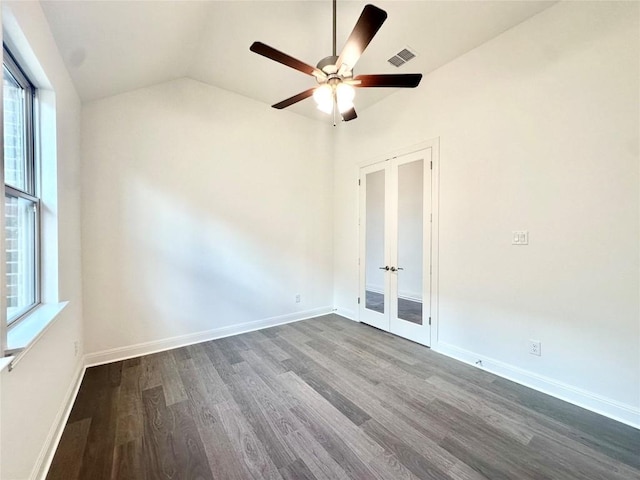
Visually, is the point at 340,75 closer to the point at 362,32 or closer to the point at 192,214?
the point at 362,32

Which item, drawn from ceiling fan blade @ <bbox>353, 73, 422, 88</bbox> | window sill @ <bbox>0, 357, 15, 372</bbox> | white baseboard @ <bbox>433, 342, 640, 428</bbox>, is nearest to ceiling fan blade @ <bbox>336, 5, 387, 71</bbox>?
ceiling fan blade @ <bbox>353, 73, 422, 88</bbox>

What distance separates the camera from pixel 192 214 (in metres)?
3.39

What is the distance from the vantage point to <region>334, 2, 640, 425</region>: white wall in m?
2.02

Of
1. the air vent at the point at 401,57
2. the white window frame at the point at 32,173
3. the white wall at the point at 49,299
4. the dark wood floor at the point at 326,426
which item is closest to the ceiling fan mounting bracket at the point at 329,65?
the air vent at the point at 401,57

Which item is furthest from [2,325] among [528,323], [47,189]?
[528,323]

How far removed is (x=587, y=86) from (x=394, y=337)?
3108mm

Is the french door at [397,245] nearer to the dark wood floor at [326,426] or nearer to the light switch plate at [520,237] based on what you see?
the dark wood floor at [326,426]

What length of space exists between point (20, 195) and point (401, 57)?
344cm

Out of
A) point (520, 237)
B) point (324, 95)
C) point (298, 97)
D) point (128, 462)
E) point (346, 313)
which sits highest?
point (298, 97)

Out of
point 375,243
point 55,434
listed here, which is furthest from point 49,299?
point 375,243

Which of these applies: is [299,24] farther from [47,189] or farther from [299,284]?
[299,284]

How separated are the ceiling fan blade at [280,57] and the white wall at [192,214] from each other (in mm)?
1953

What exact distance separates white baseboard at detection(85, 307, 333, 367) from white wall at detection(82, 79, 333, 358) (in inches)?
1.6

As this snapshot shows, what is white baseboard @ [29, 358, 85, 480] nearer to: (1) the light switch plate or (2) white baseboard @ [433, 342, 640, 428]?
(2) white baseboard @ [433, 342, 640, 428]
